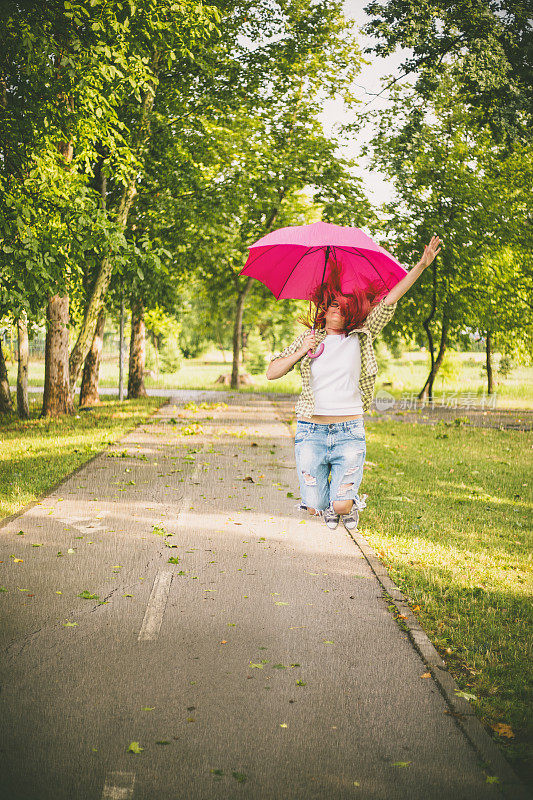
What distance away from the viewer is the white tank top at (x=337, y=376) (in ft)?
16.6

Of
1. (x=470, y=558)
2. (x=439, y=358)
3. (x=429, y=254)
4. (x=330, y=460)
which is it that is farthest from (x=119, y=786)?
(x=439, y=358)

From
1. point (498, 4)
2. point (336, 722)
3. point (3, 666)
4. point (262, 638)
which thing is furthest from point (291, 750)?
point (498, 4)

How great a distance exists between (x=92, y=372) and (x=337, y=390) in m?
18.5

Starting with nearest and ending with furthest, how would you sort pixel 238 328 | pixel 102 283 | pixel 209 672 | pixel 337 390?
pixel 209 672 → pixel 337 390 → pixel 102 283 → pixel 238 328

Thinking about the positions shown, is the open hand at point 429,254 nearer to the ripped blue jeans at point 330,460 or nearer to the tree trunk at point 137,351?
the ripped blue jeans at point 330,460

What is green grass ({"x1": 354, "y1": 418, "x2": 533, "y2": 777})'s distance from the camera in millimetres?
4359

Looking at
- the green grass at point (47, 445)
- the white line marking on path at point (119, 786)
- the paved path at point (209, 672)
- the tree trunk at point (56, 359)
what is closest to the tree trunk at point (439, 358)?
Result: the green grass at point (47, 445)

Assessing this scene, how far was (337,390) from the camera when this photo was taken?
201 inches

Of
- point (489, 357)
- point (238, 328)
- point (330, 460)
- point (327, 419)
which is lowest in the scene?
point (330, 460)

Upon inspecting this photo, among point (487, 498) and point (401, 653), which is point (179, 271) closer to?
point (487, 498)

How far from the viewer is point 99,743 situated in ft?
11.3

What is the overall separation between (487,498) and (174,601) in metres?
6.28

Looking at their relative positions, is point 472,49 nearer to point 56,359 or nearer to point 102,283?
point 102,283

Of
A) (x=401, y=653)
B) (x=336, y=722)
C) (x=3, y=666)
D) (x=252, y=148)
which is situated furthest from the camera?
(x=252, y=148)
